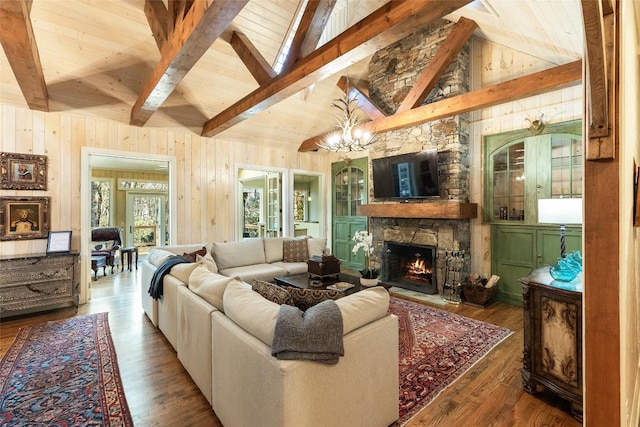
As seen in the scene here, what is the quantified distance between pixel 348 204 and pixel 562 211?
475 centimetres

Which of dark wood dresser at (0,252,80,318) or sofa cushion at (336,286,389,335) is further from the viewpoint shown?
dark wood dresser at (0,252,80,318)

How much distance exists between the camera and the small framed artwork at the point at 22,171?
3.88m

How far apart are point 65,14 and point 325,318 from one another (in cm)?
429

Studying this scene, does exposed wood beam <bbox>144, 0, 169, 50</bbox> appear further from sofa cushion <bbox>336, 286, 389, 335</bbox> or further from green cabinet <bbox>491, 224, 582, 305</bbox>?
green cabinet <bbox>491, 224, 582, 305</bbox>

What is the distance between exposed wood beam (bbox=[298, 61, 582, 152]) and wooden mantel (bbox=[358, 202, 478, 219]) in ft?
4.18

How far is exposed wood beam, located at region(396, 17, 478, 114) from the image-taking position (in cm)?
410

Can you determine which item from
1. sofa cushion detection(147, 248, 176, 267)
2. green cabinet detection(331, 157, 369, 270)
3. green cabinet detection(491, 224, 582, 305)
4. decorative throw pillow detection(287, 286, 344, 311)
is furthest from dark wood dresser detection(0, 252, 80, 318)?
green cabinet detection(491, 224, 582, 305)

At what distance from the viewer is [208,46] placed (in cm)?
240

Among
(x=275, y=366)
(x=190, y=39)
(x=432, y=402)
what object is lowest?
(x=432, y=402)

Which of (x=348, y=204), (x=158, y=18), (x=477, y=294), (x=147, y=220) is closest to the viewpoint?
(x=158, y=18)

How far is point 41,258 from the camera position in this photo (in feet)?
12.4

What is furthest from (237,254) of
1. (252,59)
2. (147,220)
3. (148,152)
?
(147,220)

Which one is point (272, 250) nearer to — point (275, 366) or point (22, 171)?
point (22, 171)

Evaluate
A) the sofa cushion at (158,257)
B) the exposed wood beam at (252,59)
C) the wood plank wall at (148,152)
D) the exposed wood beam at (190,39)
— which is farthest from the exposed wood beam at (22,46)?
the sofa cushion at (158,257)
